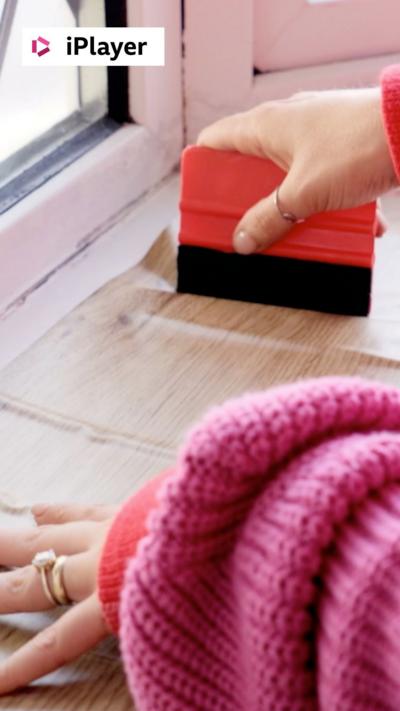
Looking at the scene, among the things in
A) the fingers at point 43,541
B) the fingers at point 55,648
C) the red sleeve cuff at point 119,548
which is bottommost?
the fingers at point 55,648

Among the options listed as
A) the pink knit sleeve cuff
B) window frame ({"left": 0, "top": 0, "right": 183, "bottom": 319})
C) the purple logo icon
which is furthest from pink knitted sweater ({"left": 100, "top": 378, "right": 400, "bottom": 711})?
the purple logo icon

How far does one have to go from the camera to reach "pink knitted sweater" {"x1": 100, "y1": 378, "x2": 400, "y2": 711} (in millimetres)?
434

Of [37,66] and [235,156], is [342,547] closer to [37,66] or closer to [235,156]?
[235,156]

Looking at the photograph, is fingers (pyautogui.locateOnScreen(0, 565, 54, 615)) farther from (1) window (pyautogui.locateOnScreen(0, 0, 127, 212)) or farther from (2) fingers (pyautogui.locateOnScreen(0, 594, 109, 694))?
(1) window (pyautogui.locateOnScreen(0, 0, 127, 212))

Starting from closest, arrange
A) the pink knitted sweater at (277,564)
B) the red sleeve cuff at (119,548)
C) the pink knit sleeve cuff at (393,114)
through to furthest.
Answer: the pink knitted sweater at (277,564)
the red sleeve cuff at (119,548)
the pink knit sleeve cuff at (393,114)

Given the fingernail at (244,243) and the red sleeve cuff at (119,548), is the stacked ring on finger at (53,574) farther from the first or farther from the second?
the fingernail at (244,243)

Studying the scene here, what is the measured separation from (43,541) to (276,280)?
0.37m

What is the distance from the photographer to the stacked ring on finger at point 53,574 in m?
0.61

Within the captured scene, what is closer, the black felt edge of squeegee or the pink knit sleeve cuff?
the pink knit sleeve cuff

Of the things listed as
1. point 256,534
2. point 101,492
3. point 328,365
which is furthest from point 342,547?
point 328,365


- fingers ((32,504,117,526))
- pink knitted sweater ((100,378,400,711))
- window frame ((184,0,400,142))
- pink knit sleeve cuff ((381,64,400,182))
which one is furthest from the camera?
window frame ((184,0,400,142))

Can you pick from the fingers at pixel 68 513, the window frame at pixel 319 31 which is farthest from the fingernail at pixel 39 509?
the window frame at pixel 319 31

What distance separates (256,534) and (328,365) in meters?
0.41

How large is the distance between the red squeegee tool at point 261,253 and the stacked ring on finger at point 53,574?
38 centimetres
